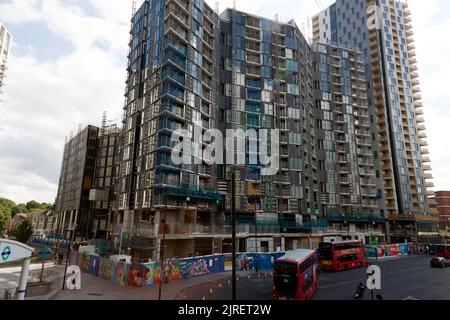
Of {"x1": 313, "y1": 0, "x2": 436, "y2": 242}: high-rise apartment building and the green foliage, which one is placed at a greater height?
{"x1": 313, "y1": 0, "x2": 436, "y2": 242}: high-rise apartment building

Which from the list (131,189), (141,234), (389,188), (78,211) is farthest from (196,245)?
(389,188)

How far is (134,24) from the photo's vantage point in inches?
2793

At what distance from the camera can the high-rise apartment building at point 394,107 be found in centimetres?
9694

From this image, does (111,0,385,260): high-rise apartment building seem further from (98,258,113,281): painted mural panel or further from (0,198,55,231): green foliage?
(0,198,55,231): green foliage

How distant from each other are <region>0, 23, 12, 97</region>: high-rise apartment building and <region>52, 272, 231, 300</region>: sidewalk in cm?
12097

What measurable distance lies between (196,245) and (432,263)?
127 feet

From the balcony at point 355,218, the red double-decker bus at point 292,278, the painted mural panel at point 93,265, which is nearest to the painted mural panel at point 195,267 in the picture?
the painted mural panel at point 93,265

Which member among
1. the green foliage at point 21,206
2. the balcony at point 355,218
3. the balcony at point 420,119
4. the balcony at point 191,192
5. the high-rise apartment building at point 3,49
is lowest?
the balcony at point 355,218

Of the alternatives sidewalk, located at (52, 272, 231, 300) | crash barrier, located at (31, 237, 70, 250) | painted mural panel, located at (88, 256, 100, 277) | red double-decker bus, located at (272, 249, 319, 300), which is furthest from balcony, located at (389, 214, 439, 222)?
crash barrier, located at (31, 237, 70, 250)

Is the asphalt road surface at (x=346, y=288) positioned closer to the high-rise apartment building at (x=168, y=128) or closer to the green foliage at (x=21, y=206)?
the high-rise apartment building at (x=168, y=128)

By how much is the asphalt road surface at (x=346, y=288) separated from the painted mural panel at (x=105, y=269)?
34.6ft

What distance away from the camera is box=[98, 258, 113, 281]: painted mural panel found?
112ft

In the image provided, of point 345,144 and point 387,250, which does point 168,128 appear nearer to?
point 387,250
